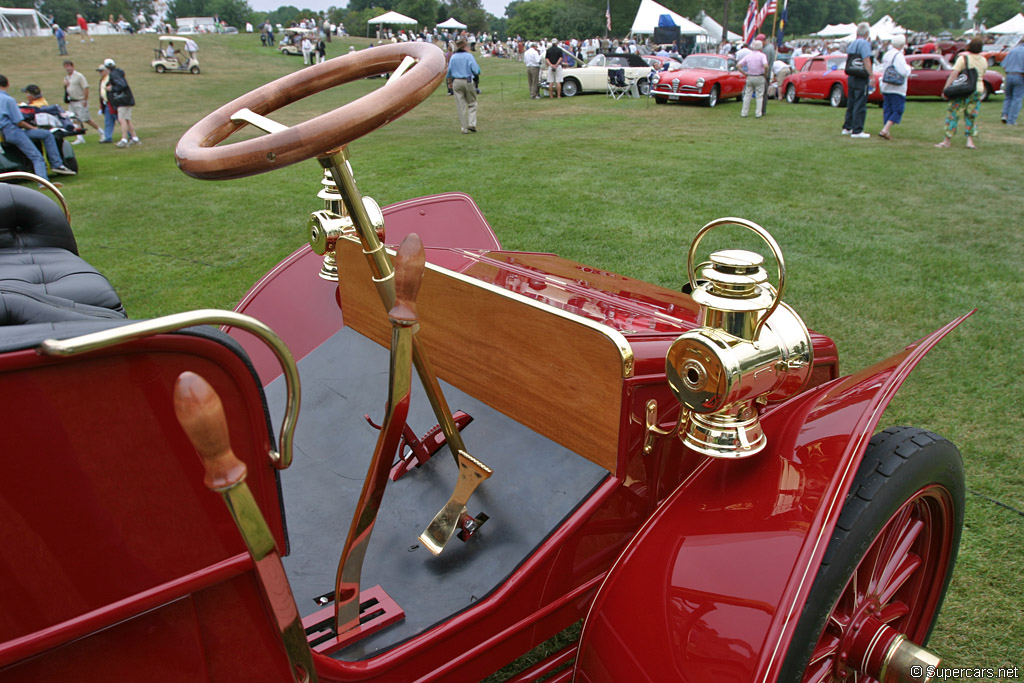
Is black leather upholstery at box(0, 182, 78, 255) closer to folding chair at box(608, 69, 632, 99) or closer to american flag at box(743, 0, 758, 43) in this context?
folding chair at box(608, 69, 632, 99)

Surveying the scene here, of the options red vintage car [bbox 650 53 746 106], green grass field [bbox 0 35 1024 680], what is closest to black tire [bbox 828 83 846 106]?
green grass field [bbox 0 35 1024 680]

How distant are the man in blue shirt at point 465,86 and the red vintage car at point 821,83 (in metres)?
8.01

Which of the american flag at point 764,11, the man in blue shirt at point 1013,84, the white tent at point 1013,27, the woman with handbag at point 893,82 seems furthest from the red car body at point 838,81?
the white tent at point 1013,27

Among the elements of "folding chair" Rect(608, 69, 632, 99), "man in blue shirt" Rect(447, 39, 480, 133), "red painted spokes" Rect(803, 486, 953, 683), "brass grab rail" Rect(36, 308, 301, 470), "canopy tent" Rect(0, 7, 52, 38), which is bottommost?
"red painted spokes" Rect(803, 486, 953, 683)

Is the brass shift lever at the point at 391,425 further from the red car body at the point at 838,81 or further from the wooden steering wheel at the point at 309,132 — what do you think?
the red car body at the point at 838,81

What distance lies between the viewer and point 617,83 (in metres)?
18.2

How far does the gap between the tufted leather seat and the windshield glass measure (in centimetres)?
1576

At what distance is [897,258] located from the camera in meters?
5.12

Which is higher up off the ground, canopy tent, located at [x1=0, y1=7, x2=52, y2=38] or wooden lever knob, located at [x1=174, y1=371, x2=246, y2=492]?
canopy tent, located at [x1=0, y1=7, x2=52, y2=38]

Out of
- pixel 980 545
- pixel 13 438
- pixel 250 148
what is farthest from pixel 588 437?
pixel 980 545

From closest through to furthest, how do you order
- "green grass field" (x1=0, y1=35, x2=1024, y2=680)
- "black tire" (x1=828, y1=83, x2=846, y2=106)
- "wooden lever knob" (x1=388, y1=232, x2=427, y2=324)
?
"wooden lever knob" (x1=388, y1=232, x2=427, y2=324) → "green grass field" (x1=0, y1=35, x2=1024, y2=680) → "black tire" (x1=828, y1=83, x2=846, y2=106)

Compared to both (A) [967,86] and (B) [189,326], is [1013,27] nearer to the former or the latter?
(A) [967,86]

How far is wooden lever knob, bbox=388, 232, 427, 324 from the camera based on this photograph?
3.67 feet

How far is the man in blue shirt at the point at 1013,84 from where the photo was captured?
11078 mm
